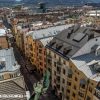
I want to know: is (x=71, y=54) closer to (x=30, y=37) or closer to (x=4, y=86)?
(x=4, y=86)

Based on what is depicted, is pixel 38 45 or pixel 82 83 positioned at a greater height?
pixel 38 45

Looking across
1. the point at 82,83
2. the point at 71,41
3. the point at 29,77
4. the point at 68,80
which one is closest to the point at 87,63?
the point at 82,83

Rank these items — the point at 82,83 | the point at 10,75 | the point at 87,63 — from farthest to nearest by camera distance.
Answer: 1. the point at 10,75
2. the point at 87,63
3. the point at 82,83

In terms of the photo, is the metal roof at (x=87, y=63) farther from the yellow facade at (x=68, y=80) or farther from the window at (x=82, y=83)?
the window at (x=82, y=83)

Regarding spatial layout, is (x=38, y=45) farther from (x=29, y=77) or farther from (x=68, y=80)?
(x=68, y=80)

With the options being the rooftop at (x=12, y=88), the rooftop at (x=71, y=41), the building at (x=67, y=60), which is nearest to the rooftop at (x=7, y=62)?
the rooftop at (x=12, y=88)

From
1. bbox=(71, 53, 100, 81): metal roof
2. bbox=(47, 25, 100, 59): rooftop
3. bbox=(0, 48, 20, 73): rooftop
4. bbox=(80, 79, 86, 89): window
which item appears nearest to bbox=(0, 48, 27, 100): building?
bbox=(0, 48, 20, 73): rooftop

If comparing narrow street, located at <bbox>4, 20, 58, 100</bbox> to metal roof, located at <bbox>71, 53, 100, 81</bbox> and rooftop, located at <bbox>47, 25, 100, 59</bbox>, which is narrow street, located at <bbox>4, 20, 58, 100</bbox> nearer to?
rooftop, located at <bbox>47, 25, 100, 59</bbox>

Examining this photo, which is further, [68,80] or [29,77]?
[29,77]
